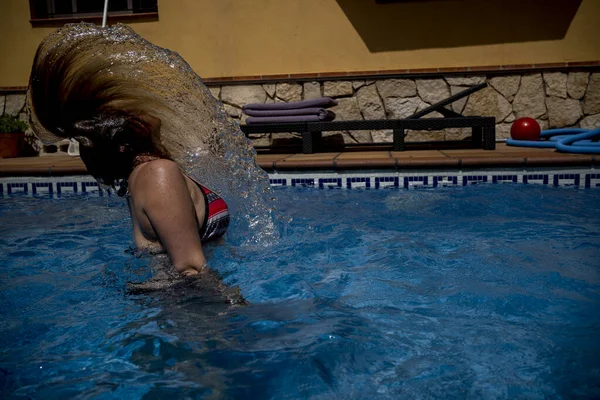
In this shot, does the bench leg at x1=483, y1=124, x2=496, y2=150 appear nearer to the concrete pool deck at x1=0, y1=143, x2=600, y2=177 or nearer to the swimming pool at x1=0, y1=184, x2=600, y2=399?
the concrete pool deck at x1=0, y1=143, x2=600, y2=177

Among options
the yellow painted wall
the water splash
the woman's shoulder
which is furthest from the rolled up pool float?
the woman's shoulder

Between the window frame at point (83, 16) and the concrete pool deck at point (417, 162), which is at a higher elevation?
the window frame at point (83, 16)

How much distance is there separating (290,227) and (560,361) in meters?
2.60

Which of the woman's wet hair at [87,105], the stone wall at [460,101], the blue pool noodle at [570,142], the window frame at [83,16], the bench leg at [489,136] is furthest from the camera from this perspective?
the window frame at [83,16]

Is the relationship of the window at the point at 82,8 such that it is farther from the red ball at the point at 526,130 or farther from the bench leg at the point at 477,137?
the red ball at the point at 526,130

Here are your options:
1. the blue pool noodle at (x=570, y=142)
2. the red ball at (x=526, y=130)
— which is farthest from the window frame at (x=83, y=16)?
the blue pool noodle at (x=570, y=142)

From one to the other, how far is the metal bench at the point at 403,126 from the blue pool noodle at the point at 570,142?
478mm

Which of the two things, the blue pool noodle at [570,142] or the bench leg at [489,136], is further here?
the bench leg at [489,136]

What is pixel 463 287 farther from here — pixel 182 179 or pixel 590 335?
pixel 182 179

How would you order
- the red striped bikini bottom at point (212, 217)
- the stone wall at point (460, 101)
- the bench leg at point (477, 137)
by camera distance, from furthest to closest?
the stone wall at point (460, 101), the bench leg at point (477, 137), the red striped bikini bottom at point (212, 217)

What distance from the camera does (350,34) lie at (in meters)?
8.10

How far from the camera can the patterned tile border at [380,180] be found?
569 cm

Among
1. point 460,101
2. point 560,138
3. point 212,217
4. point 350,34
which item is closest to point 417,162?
point 560,138

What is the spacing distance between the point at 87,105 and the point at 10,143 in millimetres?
7368
